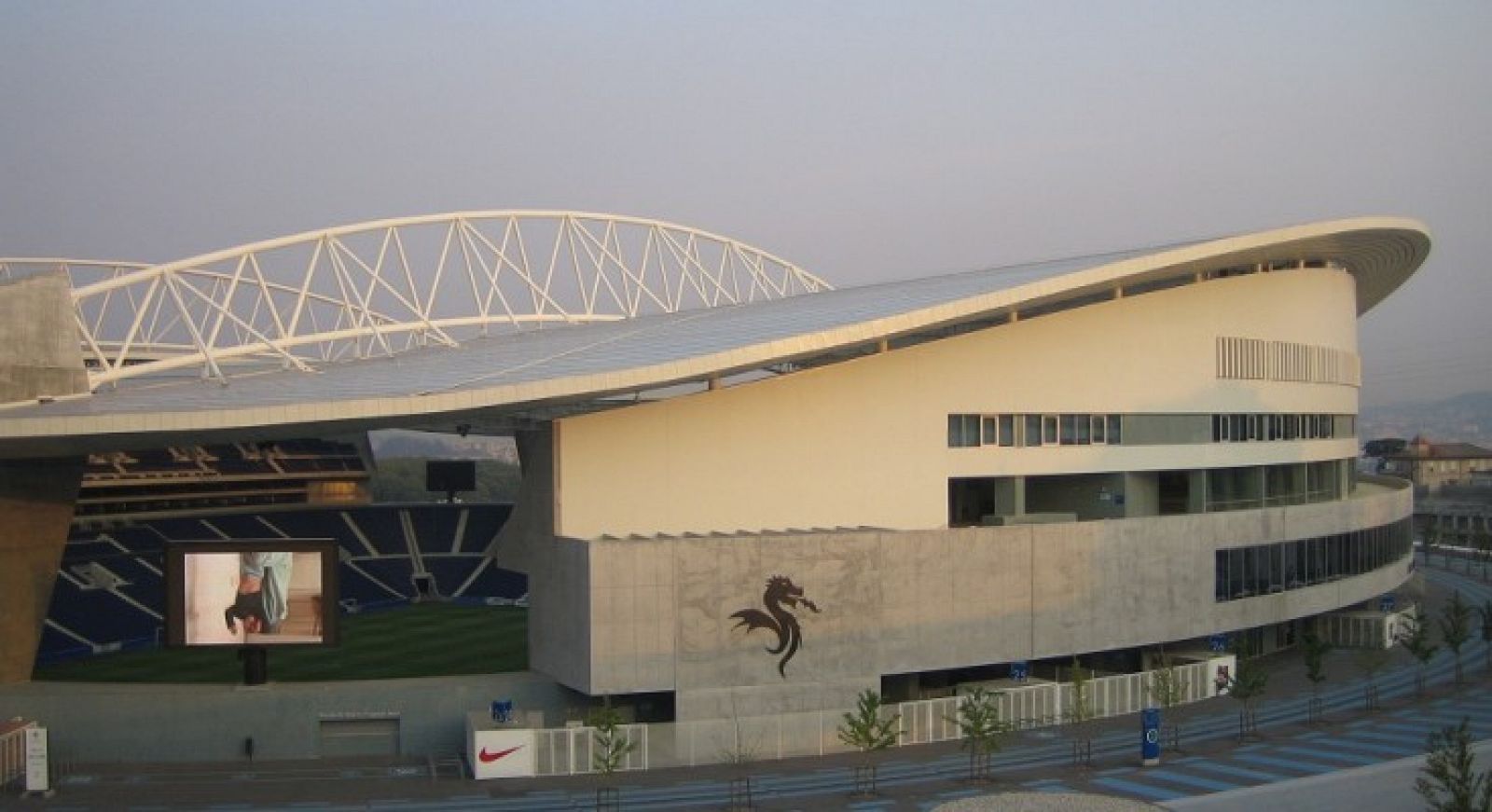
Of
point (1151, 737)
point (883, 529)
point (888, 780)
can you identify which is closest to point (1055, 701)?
point (1151, 737)

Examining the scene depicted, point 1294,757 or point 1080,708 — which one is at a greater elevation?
point 1080,708

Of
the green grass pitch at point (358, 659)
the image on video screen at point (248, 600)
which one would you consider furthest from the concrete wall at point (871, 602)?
the green grass pitch at point (358, 659)

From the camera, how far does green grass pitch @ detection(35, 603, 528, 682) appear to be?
46.1 meters

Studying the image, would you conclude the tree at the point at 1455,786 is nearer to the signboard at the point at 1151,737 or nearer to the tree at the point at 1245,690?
the signboard at the point at 1151,737

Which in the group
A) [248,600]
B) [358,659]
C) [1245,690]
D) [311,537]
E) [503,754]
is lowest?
[503,754]

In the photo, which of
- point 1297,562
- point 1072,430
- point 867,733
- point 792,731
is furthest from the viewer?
point 1297,562

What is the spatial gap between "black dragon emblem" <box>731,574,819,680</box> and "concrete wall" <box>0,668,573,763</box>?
6100 mm

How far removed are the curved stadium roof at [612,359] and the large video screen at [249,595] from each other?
3.52 m

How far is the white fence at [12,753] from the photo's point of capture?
3494cm

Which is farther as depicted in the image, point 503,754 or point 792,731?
point 792,731

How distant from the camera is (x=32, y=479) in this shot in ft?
132

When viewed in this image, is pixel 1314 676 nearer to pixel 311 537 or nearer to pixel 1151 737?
pixel 1151 737

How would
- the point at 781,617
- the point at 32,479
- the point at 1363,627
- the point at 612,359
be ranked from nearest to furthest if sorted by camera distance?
the point at 781,617 < the point at 612,359 < the point at 32,479 < the point at 1363,627

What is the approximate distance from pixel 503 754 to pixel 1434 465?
5808 inches
